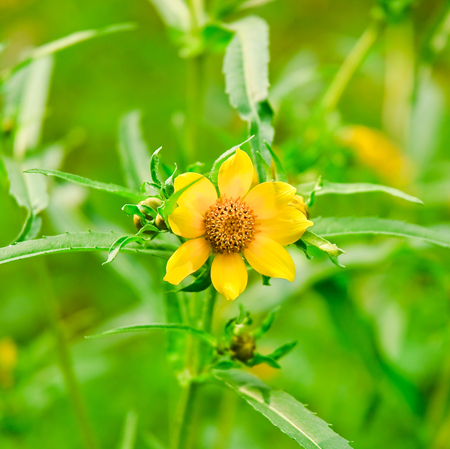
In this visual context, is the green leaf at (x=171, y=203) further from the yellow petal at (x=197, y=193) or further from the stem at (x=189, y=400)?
the stem at (x=189, y=400)

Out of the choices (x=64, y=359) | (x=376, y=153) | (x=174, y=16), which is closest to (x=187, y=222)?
(x=64, y=359)

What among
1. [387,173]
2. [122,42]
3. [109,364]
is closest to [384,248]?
[387,173]

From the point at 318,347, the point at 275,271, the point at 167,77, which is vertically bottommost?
the point at 318,347

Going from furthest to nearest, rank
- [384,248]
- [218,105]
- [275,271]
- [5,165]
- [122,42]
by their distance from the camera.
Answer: [122,42]
[218,105]
[384,248]
[5,165]
[275,271]

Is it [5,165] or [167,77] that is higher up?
[5,165]

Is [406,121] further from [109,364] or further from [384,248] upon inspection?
[109,364]
